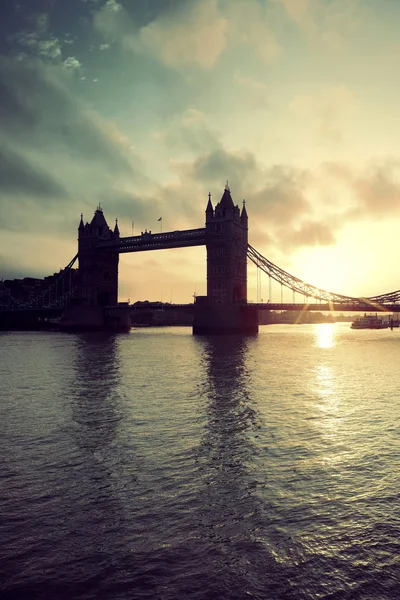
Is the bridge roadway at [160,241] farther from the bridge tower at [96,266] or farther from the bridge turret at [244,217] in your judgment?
the bridge turret at [244,217]

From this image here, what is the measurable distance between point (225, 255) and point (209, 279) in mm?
6622

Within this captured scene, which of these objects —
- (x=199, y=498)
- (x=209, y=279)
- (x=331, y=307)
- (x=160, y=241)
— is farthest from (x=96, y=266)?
(x=199, y=498)

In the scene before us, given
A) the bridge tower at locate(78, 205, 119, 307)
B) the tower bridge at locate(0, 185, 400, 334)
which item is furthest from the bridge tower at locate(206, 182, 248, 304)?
the bridge tower at locate(78, 205, 119, 307)

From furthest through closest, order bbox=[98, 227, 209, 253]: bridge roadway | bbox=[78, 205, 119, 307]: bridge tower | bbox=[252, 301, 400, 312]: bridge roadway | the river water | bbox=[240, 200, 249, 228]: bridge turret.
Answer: bbox=[78, 205, 119, 307]: bridge tower
bbox=[240, 200, 249, 228]: bridge turret
bbox=[98, 227, 209, 253]: bridge roadway
bbox=[252, 301, 400, 312]: bridge roadway
the river water

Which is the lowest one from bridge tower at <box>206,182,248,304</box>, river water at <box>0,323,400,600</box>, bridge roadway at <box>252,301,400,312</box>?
river water at <box>0,323,400,600</box>

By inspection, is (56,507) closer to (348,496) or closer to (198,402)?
(348,496)

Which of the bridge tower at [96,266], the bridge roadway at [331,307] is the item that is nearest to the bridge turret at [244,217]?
the bridge roadway at [331,307]

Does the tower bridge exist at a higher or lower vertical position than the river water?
higher

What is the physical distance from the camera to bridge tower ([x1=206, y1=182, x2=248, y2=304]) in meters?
101

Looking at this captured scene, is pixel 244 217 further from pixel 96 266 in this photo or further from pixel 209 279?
pixel 96 266

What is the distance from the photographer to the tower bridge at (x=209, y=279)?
324 feet

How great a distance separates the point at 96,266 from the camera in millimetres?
127438

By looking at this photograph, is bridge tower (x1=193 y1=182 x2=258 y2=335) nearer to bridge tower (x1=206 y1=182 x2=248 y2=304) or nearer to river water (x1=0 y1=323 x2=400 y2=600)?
bridge tower (x1=206 y1=182 x2=248 y2=304)

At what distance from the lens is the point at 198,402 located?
2436cm
